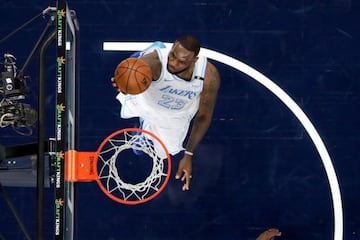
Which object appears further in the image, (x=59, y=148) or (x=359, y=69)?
(x=359, y=69)

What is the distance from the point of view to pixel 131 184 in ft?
28.2

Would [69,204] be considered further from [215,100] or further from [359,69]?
[359,69]

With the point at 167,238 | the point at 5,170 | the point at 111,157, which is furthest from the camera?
the point at 167,238

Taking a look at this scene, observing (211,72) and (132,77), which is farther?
(211,72)

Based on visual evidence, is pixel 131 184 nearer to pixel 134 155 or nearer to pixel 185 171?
pixel 134 155

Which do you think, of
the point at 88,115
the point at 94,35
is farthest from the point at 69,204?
the point at 94,35

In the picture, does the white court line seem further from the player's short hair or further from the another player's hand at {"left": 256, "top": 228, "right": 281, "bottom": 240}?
the player's short hair

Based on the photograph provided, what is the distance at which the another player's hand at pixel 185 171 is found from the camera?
8.67 m

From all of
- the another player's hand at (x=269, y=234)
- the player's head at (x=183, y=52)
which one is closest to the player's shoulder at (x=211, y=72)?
the player's head at (x=183, y=52)

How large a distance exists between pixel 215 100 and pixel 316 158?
131 cm

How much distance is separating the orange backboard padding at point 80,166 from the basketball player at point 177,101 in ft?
4.52

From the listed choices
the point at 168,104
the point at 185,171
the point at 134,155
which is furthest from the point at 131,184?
the point at 168,104

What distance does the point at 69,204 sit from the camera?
22.8ft

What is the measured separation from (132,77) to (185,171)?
68.8 inches
